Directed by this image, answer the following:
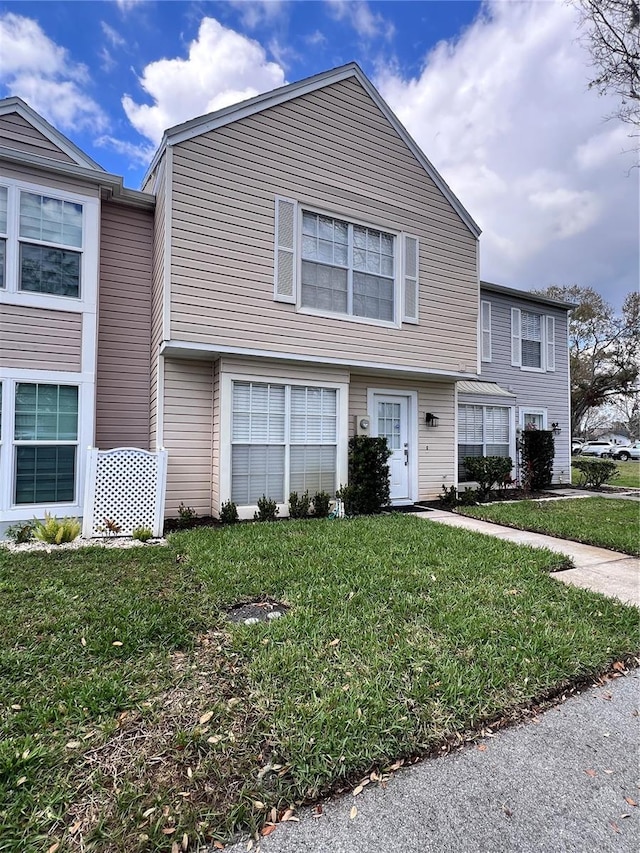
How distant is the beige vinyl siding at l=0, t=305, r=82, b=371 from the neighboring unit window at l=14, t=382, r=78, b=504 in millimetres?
347

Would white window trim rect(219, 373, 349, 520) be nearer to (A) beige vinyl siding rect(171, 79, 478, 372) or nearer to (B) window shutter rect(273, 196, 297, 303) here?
(A) beige vinyl siding rect(171, 79, 478, 372)

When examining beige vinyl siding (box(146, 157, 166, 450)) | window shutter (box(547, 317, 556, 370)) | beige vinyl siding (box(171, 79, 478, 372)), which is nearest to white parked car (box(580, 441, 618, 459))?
window shutter (box(547, 317, 556, 370))

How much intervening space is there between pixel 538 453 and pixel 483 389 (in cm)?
248

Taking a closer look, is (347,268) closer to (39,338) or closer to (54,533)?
(39,338)

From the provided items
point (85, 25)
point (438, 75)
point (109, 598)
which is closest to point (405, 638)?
point (109, 598)

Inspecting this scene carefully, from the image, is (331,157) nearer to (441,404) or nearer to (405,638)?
(441,404)

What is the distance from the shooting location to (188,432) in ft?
24.1

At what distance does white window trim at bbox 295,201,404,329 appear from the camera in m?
7.73

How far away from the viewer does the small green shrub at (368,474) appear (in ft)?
26.6

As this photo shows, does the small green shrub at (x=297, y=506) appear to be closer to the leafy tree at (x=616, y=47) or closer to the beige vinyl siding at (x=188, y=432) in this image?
the beige vinyl siding at (x=188, y=432)

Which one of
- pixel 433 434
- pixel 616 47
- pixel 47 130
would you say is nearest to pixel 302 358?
pixel 433 434

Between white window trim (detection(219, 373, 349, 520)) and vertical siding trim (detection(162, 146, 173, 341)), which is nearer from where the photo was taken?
vertical siding trim (detection(162, 146, 173, 341))

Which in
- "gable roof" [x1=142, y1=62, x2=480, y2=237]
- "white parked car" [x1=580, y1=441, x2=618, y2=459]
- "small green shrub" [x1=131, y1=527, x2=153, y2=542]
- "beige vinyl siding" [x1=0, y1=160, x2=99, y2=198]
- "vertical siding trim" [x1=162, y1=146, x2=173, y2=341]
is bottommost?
"small green shrub" [x1=131, y1=527, x2=153, y2=542]

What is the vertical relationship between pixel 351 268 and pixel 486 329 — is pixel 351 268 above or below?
below
